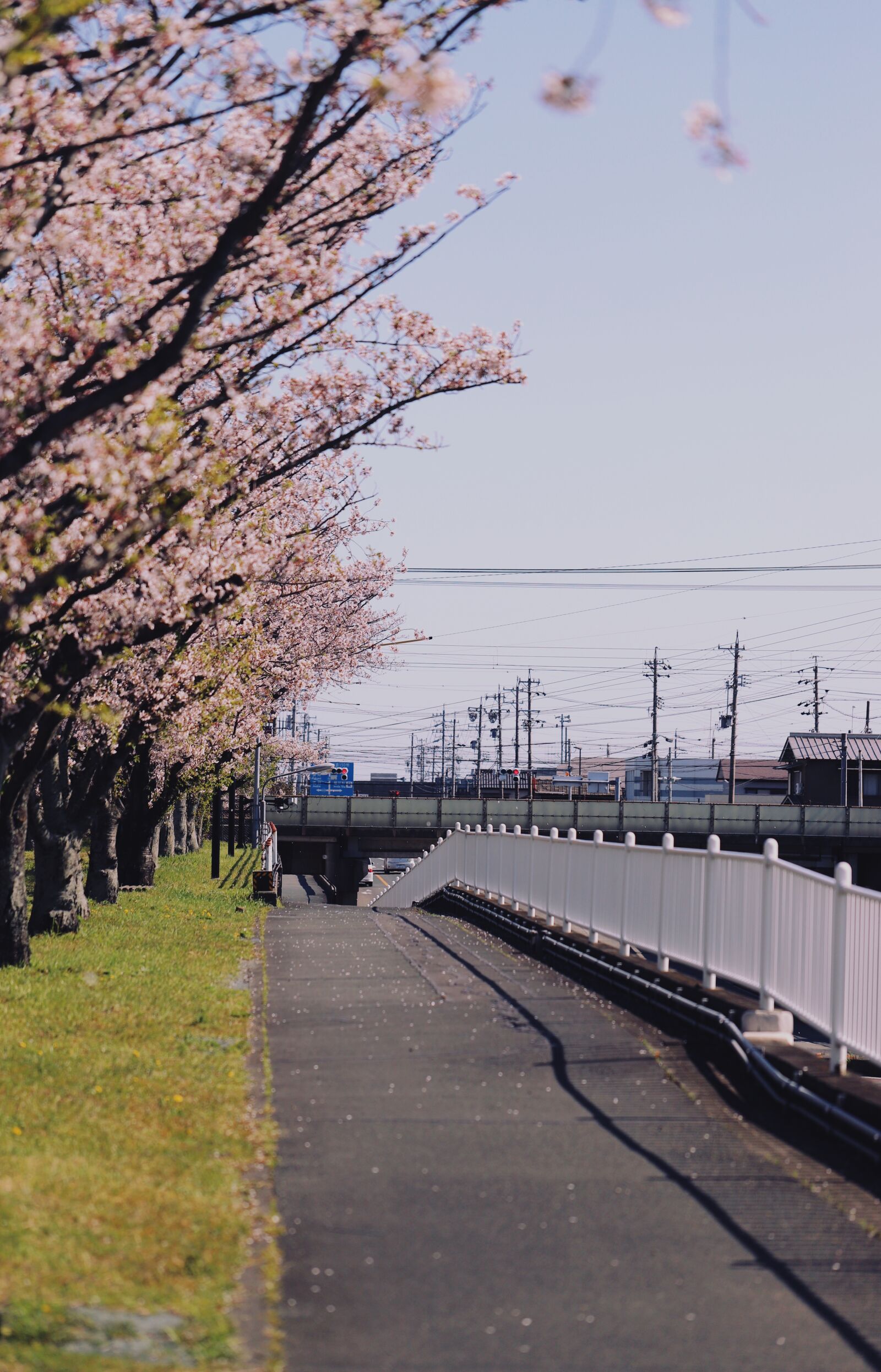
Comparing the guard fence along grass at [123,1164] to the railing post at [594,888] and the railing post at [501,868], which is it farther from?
the railing post at [501,868]

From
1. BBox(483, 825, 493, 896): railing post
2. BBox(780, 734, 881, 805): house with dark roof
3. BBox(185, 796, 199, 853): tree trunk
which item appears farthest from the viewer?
BBox(780, 734, 881, 805): house with dark roof

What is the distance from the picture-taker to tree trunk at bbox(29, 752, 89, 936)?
68.4 ft

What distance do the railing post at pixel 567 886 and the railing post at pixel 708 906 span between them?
229 inches

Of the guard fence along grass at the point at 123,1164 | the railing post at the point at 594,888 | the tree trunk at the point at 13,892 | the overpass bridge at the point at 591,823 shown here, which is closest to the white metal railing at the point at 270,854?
the tree trunk at the point at 13,892

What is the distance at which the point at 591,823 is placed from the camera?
72188mm

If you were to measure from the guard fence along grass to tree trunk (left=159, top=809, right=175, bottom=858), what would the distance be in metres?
38.5

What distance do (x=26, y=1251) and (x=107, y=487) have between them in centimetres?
530

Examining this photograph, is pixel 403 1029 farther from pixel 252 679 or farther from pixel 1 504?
pixel 252 679

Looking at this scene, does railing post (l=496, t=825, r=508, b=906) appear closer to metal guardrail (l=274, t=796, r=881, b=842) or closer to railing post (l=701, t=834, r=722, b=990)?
railing post (l=701, t=834, r=722, b=990)

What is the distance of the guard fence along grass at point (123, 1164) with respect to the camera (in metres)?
5.21

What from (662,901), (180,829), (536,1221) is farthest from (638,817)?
(536,1221)

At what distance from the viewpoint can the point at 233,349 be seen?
1296 centimetres

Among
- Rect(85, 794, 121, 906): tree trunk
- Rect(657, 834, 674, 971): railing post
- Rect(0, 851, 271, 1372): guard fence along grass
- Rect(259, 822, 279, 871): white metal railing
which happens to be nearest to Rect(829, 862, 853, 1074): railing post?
Rect(0, 851, 271, 1372): guard fence along grass

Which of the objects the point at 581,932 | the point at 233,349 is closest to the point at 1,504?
the point at 233,349
